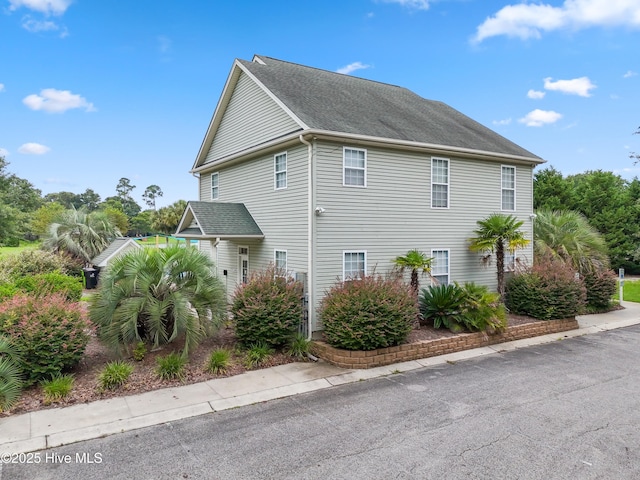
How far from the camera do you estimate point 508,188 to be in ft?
46.3

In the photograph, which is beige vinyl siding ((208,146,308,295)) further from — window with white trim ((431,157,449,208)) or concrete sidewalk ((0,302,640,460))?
window with white trim ((431,157,449,208))

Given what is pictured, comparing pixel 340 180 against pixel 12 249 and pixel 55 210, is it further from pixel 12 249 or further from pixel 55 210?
pixel 55 210

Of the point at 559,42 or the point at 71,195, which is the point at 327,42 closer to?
the point at 559,42

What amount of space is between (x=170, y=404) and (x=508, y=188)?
41.4 feet

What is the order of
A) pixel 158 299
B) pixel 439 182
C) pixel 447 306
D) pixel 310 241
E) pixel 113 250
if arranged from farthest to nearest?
pixel 113 250
pixel 439 182
pixel 447 306
pixel 310 241
pixel 158 299

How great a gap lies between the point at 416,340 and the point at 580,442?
15.0 ft

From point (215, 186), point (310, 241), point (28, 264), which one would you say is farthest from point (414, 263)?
point (28, 264)

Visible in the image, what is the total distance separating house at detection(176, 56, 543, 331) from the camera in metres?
10.5

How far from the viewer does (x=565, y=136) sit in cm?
2444

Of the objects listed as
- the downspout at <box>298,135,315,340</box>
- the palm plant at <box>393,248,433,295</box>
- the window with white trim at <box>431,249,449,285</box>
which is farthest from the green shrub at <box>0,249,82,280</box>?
the window with white trim at <box>431,249,449,285</box>

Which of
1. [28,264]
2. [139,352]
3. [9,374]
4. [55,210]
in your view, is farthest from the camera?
[55,210]

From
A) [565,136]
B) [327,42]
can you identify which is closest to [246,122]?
[327,42]

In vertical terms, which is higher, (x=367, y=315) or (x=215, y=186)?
(x=215, y=186)

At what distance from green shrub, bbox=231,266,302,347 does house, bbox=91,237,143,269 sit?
40.2 ft
